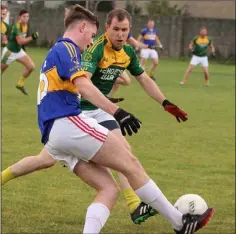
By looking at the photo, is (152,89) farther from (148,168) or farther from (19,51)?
(19,51)

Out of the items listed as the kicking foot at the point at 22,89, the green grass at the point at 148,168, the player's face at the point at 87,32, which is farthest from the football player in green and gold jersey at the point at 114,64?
the kicking foot at the point at 22,89

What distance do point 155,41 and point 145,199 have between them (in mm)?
24169

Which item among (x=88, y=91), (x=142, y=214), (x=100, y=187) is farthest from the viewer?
(x=142, y=214)

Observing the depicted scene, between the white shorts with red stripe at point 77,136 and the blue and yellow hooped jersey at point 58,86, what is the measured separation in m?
0.05

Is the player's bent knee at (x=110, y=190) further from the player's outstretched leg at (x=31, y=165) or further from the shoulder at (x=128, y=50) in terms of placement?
the shoulder at (x=128, y=50)

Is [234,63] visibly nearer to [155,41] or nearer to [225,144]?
[155,41]

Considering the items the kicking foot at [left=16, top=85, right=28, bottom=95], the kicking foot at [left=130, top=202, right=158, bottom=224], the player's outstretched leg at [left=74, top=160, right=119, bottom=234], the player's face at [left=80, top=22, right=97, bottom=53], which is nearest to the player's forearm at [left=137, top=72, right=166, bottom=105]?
the kicking foot at [left=130, top=202, right=158, bottom=224]

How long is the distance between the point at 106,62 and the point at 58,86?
71.4 inches

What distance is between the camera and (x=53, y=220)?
7.38 m

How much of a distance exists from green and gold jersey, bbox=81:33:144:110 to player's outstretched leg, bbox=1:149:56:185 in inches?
23.9

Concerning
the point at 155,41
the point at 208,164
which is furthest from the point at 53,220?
the point at 155,41

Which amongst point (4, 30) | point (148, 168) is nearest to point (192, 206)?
point (148, 168)

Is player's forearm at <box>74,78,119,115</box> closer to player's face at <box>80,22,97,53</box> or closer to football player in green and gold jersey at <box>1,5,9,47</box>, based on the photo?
player's face at <box>80,22,97,53</box>

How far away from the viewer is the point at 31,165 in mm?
7301
